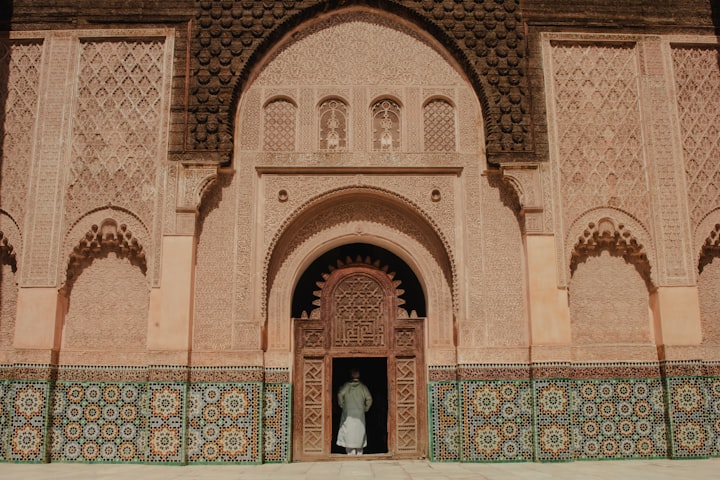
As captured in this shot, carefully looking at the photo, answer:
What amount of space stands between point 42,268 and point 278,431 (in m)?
2.56

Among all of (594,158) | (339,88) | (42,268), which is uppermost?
(339,88)

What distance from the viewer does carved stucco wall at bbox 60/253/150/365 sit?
675cm

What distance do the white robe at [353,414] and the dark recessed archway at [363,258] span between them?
1215 millimetres

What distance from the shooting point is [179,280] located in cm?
672

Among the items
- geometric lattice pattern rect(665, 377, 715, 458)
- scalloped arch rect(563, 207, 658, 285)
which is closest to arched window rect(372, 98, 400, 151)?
scalloped arch rect(563, 207, 658, 285)

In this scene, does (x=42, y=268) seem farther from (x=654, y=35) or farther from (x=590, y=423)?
(x=654, y=35)

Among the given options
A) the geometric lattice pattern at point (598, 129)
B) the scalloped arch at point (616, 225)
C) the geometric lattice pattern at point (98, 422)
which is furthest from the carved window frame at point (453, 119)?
the geometric lattice pattern at point (98, 422)

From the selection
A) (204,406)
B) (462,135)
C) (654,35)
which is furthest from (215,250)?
(654,35)

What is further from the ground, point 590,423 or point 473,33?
point 473,33

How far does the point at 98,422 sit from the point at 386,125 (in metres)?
3.74

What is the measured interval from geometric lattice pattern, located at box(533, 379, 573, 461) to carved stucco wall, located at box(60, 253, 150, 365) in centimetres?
350

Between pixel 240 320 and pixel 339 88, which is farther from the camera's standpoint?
pixel 339 88

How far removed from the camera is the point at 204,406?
6555 millimetres

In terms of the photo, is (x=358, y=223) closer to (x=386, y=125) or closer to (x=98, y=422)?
(x=386, y=125)
